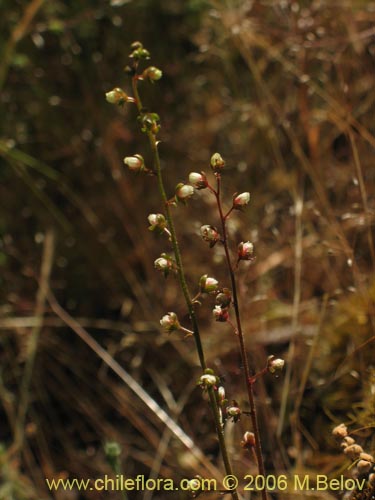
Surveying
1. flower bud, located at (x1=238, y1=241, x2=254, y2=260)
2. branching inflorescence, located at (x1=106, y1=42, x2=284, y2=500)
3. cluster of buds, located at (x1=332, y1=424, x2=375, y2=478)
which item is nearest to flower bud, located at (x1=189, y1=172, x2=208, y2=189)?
branching inflorescence, located at (x1=106, y1=42, x2=284, y2=500)

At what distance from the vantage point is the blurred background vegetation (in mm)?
1906

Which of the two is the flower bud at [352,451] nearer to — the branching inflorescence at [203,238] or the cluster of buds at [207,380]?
the branching inflorescence at [203,238]

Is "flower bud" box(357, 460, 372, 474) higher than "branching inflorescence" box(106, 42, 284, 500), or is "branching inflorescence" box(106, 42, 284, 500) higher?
"branching inflorescence" box(106, 42, 284, 500)

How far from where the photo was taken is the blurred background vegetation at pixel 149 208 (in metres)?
1.91

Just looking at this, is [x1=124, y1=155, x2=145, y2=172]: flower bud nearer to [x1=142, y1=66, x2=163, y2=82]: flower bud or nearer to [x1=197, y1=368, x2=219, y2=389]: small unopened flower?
[x1=142, y1=66, x2=163, y2=82]: flower bud

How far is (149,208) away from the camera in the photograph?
234 centimetres

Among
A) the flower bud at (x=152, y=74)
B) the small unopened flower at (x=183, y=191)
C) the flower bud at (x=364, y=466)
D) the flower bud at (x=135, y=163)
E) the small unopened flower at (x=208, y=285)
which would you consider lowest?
the flower bud at (x=364, y=466)

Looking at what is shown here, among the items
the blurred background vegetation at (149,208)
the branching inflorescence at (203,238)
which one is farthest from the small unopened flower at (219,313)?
the blurred background vegetation at (149,208)

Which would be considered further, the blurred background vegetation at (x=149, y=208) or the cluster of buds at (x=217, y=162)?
the blurred background vegetation at (x=149, y=208)

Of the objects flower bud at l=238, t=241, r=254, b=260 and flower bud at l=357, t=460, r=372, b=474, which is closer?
flower bud at l=238, t=241, r=254, b=260

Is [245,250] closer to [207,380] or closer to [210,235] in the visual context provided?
[210,235]

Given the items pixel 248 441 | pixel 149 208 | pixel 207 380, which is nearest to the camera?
pixel 207 380

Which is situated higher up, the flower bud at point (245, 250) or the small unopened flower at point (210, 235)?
the small unopened flower at point (210, 235)

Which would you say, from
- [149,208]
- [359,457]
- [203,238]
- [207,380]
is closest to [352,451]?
[359,457]
